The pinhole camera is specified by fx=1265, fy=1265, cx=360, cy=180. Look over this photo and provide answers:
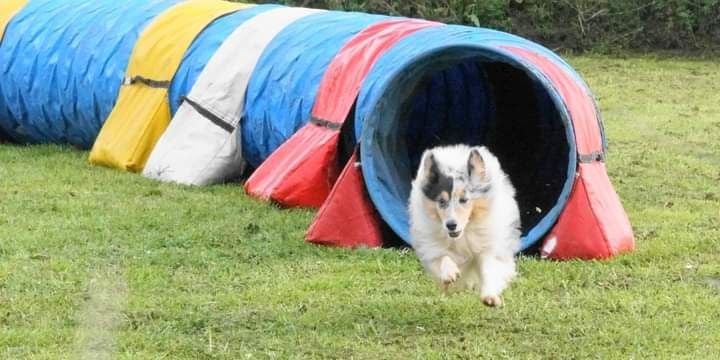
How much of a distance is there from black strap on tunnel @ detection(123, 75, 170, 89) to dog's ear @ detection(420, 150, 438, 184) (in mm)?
5237

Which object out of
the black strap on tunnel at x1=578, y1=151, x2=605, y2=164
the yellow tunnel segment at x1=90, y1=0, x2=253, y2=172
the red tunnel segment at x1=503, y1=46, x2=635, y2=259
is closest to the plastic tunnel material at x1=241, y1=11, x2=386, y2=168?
the yellow tunnel segment at x1=90, y1=0, x2=253, y2=172

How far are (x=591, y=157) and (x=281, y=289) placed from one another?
2.24 meters

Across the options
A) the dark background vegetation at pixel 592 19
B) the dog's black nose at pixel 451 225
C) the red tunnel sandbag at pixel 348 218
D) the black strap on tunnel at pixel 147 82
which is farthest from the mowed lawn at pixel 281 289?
A: the dark background vegetation at pixel 592 19

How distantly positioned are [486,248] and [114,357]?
196 centimetres

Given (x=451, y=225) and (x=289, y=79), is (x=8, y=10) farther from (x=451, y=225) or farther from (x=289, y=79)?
(x=451, y=225)

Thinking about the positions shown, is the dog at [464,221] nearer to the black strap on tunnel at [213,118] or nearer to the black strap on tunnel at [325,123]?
the black strap on tunnel at [325,123]

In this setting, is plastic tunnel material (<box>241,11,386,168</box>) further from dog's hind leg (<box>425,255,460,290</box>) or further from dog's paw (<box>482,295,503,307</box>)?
dog's paw (<box>482,295,503,307</box>)

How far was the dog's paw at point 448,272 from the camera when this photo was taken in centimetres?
626

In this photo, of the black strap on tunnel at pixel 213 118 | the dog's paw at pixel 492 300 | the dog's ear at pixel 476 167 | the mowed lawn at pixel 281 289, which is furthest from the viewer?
the black strap on tunnel at pixel 213 118

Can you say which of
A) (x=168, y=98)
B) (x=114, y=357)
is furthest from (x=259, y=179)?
(x=114, y=357)

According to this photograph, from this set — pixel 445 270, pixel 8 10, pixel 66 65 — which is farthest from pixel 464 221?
pixel 8 10

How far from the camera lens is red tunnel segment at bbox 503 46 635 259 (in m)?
7.62

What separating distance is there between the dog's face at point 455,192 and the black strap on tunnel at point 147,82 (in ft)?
17.2

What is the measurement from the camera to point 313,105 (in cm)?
960
